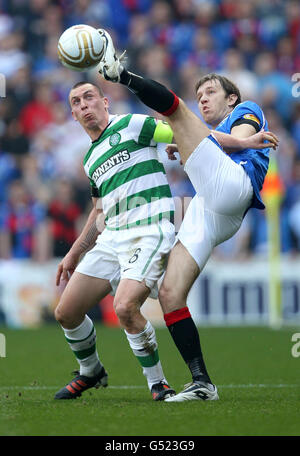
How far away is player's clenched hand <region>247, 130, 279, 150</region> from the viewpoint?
18.1ft

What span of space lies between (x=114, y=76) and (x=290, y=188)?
8.81 metres

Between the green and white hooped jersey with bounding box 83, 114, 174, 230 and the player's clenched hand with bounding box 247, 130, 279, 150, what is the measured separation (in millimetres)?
890

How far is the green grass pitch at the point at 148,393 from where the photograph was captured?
15.1 feet

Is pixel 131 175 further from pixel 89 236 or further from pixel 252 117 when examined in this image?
pixel 252 117

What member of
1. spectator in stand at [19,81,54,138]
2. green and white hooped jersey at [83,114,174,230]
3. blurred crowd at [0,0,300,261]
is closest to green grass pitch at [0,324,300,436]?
green and white hooped jersey at [83,114,174,230]

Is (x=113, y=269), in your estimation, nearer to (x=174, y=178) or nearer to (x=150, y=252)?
(x=150, y=252)

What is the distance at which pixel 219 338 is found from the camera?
11.1 m

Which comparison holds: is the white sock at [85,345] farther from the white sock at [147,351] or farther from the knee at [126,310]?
the knee at [126,310]

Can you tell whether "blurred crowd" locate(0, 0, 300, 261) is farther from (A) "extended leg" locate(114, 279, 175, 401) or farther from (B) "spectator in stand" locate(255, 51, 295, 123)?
(A) "extended leg" locate(114, 279, 175, 401)

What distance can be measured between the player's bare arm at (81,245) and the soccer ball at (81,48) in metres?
1.18

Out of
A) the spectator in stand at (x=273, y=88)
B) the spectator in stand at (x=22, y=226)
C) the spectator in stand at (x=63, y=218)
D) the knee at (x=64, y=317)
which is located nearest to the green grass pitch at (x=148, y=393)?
the knee at (x=64, y=317)

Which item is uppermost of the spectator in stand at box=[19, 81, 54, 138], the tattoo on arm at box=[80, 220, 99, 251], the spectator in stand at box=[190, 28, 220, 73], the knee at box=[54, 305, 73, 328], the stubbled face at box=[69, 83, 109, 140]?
the spectator in stand at box=[190, 28, 220, 73]

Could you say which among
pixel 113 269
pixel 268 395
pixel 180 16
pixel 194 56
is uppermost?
pixel 180 16
